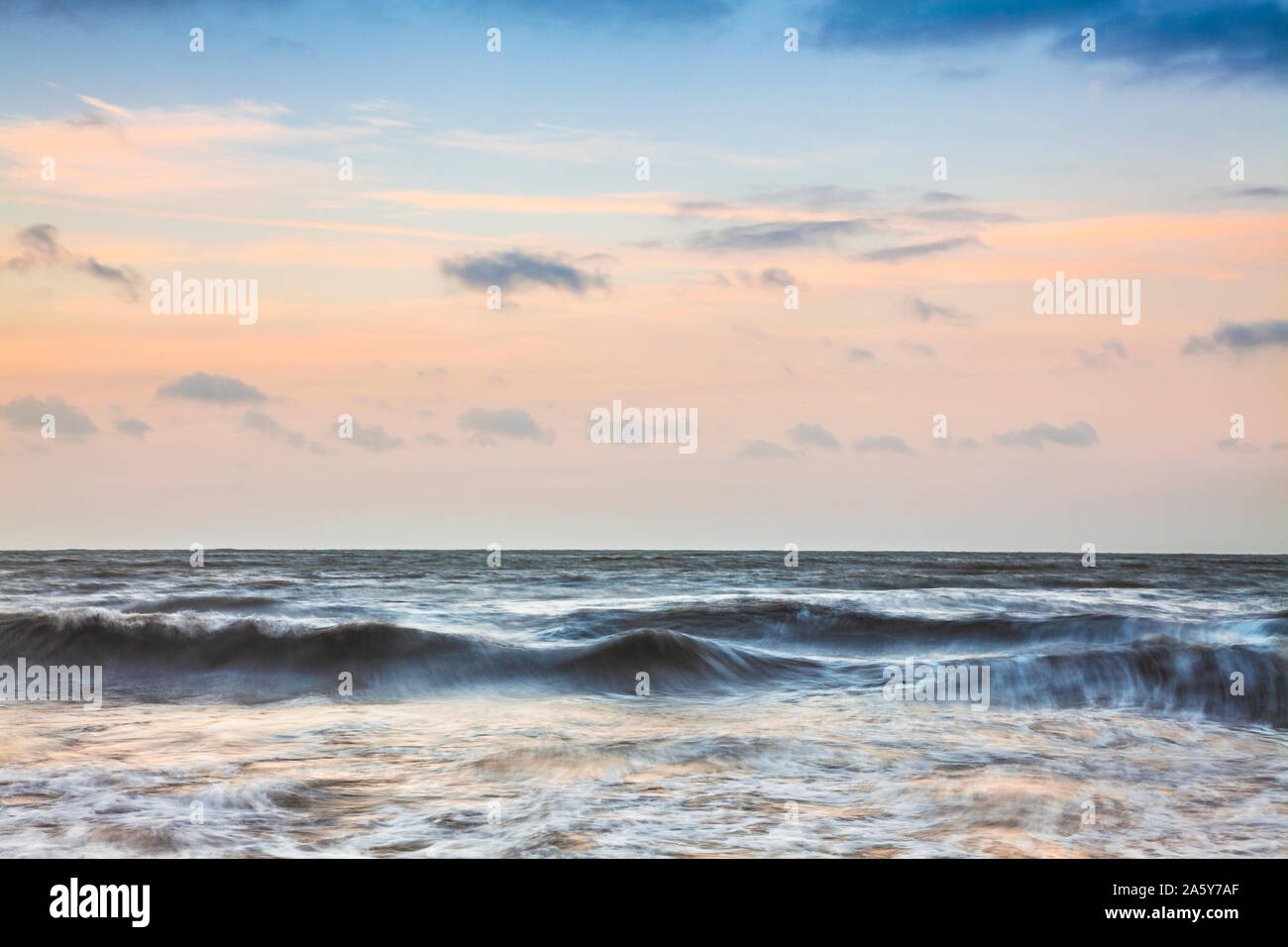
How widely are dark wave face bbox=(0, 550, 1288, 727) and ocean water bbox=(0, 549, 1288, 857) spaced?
0.08m

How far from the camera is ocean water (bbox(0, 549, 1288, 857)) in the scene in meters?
6.00

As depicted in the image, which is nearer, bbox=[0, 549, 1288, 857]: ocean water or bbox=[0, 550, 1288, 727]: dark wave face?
bbox=[0, 549, 1288, 857]: ocean water

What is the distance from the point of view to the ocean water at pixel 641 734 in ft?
19.7

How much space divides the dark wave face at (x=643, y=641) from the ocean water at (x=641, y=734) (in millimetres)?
84

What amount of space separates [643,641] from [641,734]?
5876mm

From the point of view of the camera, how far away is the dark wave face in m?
13.3

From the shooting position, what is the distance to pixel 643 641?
15398 millimetres

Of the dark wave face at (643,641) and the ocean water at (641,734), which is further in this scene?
the dark wave face at (643,641)

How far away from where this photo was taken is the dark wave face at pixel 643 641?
13281 millimetres
